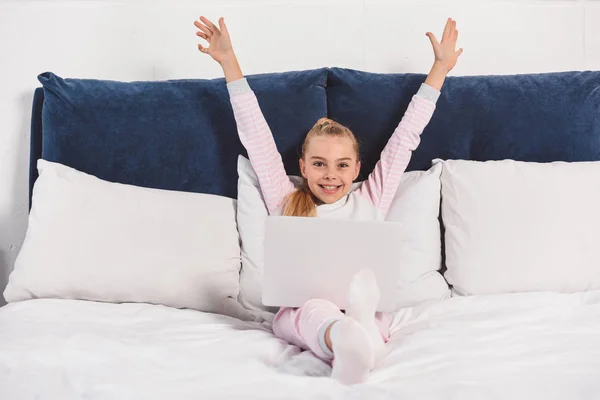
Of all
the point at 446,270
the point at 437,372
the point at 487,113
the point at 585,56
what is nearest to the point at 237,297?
the point at 446,270

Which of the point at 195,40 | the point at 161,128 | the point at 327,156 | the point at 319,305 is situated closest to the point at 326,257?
the point at 319,305

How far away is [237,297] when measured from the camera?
198 centimetres

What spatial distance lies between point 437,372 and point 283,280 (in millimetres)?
438

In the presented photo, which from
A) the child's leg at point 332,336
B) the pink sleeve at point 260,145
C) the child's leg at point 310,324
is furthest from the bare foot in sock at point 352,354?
the pink sleeve at point 260,145

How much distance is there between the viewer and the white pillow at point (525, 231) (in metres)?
1.88

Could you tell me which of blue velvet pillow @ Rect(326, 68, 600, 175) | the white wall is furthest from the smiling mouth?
the white wall

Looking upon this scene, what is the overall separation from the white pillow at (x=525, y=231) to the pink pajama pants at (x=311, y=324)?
1.15ft

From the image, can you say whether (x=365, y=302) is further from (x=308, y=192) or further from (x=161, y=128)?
(x=161, y=128)

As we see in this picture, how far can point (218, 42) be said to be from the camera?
2.09 meters

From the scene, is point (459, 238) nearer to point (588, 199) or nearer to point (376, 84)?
point (588, 199)

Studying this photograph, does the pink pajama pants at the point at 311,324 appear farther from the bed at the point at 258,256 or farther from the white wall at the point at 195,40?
the white wall at the point at 195,40

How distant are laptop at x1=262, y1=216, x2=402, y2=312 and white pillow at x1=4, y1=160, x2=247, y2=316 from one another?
0.35 metres

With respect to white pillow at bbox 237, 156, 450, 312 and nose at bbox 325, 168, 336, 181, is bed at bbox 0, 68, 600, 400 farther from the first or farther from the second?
nose at bbox 325, 168, 336, 181

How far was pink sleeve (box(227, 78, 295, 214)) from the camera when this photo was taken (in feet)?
6.54
